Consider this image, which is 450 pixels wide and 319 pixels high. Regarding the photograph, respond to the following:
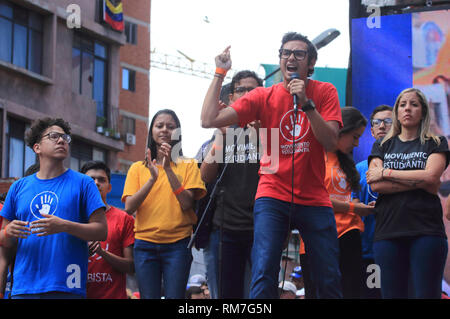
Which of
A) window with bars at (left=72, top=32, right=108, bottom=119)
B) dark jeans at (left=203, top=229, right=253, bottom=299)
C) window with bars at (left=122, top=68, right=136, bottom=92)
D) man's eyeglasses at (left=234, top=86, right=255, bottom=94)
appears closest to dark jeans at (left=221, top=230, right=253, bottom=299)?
dark jeans at (left=203, top=229, right=253, bottom=299)

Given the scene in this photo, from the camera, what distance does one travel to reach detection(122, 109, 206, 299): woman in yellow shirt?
6.57m

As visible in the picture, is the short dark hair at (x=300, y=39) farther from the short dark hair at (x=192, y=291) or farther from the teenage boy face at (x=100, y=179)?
the short dark hair at (x=192, y=291)

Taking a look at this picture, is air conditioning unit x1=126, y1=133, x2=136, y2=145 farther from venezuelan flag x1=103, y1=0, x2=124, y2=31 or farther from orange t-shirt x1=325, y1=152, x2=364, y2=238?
orange t-shirt x1=325, y1=152, x2=364, y2=238

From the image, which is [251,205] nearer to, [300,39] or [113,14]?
[300,39]

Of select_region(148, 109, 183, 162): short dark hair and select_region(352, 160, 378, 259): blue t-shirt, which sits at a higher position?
select_region(148, 109, 183, 162): short dark hair

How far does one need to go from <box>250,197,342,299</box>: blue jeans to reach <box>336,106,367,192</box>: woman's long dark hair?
140 centimetres

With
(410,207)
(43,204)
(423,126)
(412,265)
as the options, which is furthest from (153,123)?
(412,265)

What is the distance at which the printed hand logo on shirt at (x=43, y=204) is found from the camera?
5.89 metres

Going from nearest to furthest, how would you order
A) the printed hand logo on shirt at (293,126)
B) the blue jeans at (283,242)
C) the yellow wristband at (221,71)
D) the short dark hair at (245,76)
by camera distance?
the blue jeans at (283,242) < the printed hand logo on shirt at (293,126) < the yellow wristband at (221,71) < the short dark hair at (245,76)

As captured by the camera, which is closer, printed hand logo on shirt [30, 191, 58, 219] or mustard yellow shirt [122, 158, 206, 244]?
printed hand logo on shirt [30, 191, 58, 219]

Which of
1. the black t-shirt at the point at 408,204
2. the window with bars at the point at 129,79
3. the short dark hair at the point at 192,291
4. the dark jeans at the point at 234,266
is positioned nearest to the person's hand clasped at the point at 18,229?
the dark jeans at the point at 234,266
